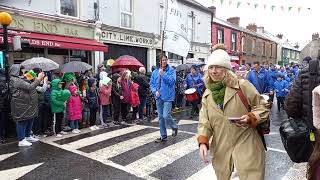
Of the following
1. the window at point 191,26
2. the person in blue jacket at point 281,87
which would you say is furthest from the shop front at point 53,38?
the window at point 191,26

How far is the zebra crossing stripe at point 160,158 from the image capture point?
18.9ft

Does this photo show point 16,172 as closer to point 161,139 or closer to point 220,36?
point 161,139

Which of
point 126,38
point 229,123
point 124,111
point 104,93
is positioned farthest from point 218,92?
point 126,38

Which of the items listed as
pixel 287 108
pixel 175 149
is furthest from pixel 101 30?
pixel 287 108

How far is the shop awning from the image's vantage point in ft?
37.6

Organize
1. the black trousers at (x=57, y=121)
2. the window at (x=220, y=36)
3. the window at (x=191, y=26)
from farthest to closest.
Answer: the window at (x=220, y=36), the window at (x=191, y=26), the black trousers at (x=57, y=121)

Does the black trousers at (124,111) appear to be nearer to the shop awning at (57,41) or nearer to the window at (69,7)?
the shop awning at (57,41)

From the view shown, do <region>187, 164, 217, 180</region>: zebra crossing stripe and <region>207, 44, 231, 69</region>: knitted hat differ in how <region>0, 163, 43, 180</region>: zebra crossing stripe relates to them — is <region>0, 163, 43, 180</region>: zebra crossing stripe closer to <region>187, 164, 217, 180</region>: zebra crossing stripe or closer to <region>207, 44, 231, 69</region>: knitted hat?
<region>187, 164, 217, 180</region>: zebra crossing stripe

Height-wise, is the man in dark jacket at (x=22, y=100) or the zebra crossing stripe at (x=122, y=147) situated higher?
the man in dark jacket at (x=22, y=100)

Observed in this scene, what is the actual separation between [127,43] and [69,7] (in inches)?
147

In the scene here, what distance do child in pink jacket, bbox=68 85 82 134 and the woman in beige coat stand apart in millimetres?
5915

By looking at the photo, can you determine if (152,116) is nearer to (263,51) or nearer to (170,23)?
(170,23)

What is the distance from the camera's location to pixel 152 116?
39.5ft

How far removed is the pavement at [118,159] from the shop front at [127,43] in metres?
8.02
